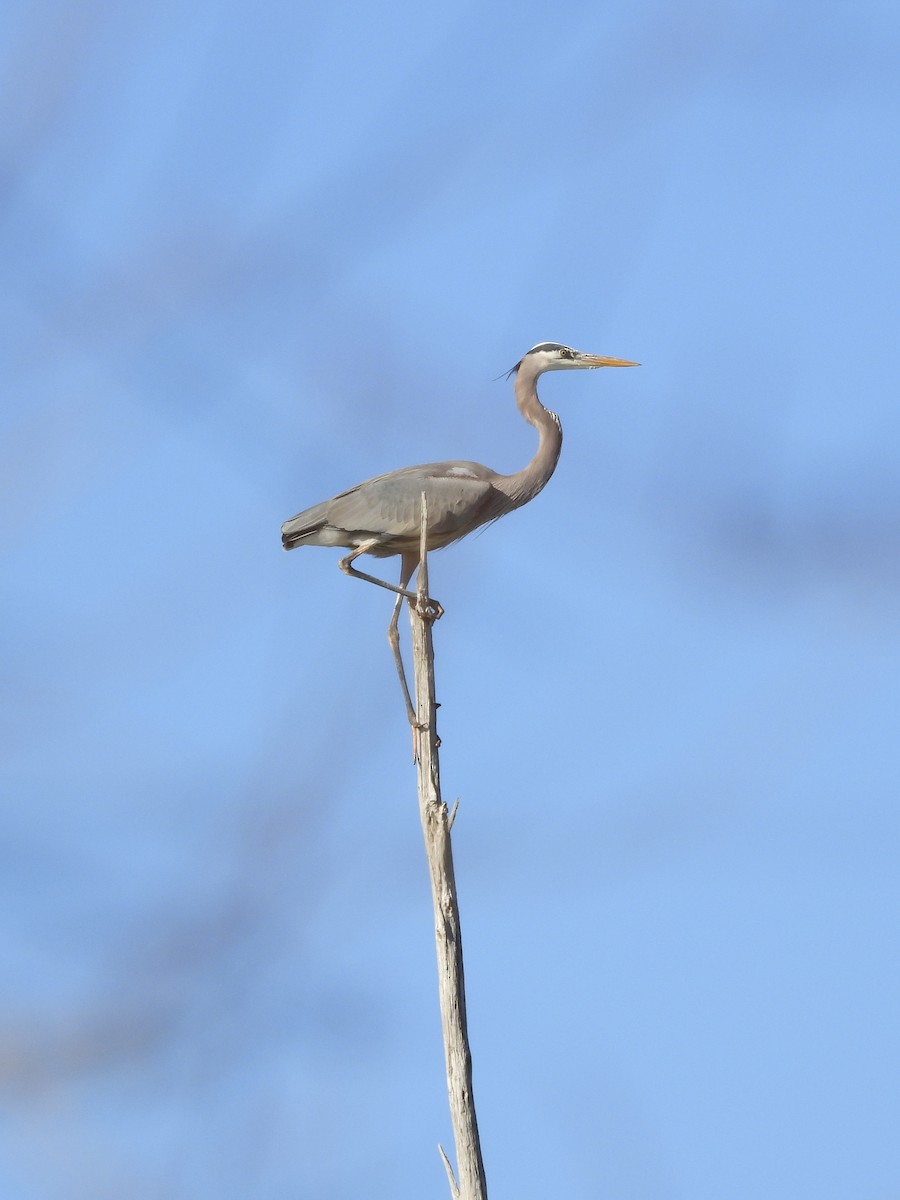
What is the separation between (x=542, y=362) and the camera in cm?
1142

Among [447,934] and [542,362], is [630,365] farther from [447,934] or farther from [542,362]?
[447,934]

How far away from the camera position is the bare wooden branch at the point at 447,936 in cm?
636

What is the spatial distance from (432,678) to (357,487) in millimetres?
2826

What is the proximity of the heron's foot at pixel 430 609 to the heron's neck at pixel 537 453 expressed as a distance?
6.28 feet

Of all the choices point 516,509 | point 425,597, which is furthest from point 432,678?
point 516,509

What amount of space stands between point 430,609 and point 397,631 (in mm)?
669

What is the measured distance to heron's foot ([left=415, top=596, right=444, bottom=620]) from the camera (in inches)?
316

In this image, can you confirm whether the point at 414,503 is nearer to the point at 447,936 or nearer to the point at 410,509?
the point at 410,509

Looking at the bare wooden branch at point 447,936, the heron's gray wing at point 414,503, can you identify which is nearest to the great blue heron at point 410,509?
the heron's gray wing at point 414,503

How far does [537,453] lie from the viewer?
35.2 ft

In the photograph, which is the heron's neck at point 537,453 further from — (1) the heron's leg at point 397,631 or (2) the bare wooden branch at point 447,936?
(2) the bare wooden branch at point 447,936

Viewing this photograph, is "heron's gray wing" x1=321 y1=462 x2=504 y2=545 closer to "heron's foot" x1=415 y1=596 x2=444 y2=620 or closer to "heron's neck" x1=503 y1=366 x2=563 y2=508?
"heron's neck" x1=503 y1=366 x2=563 y2=508

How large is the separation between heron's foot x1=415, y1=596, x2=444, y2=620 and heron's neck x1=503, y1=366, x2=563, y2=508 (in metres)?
1.91

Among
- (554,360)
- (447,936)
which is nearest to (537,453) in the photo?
(554,360)
